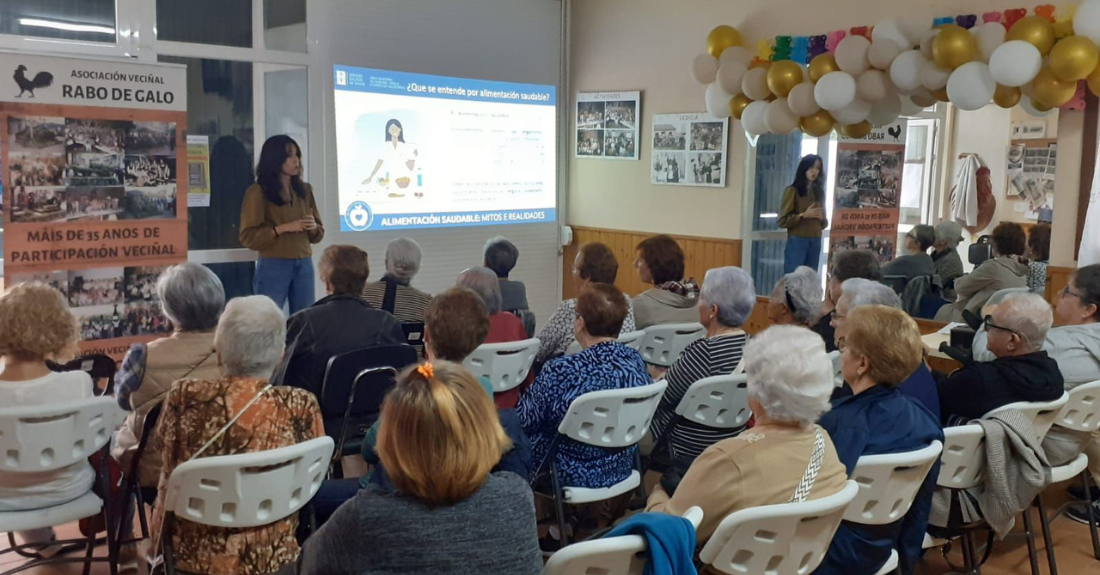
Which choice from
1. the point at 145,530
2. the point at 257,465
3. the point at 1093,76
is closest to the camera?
the point at 257,465

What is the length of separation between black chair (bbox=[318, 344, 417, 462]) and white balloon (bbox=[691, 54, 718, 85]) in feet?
12.9

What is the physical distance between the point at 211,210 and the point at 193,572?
4080 mm

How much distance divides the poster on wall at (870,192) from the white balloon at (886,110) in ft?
1.30

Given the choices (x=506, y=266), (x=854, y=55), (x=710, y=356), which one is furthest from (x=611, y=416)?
(x=854, y=55)

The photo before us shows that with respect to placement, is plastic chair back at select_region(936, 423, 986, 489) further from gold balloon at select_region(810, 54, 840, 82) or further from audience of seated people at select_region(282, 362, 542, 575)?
gold balloon at select_region(810, 54, 840, 82)

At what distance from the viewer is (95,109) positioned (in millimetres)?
4934

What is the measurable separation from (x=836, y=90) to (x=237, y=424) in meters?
4.32

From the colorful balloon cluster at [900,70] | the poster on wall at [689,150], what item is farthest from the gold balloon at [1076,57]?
the poster on wall at [689,150]

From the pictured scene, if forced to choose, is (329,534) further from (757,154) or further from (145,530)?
(757,154)

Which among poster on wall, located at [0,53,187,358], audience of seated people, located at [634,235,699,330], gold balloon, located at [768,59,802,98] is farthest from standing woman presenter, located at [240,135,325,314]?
gold balloon, located at [768,59,802,98]

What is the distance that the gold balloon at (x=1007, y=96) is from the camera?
4.92 meters

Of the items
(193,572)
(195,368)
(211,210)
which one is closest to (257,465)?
(193,572)

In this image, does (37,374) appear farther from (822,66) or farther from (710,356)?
(822,66)

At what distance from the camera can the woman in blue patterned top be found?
2.92 meters
